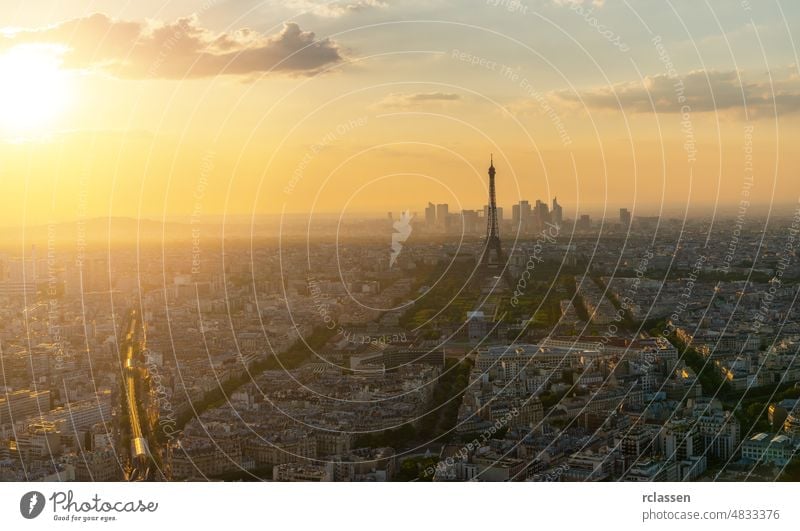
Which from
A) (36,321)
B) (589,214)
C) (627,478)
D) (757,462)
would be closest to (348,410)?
(627,478)

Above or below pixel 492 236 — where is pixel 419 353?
below

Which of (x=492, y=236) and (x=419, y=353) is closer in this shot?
(x=419, y=353)

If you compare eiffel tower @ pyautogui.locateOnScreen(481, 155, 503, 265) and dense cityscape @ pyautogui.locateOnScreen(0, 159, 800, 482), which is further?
eiffel tower @ pyautogui.locateOnScreen(481, 155, 503, 265)

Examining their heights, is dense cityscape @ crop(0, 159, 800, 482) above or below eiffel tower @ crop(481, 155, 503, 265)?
below
